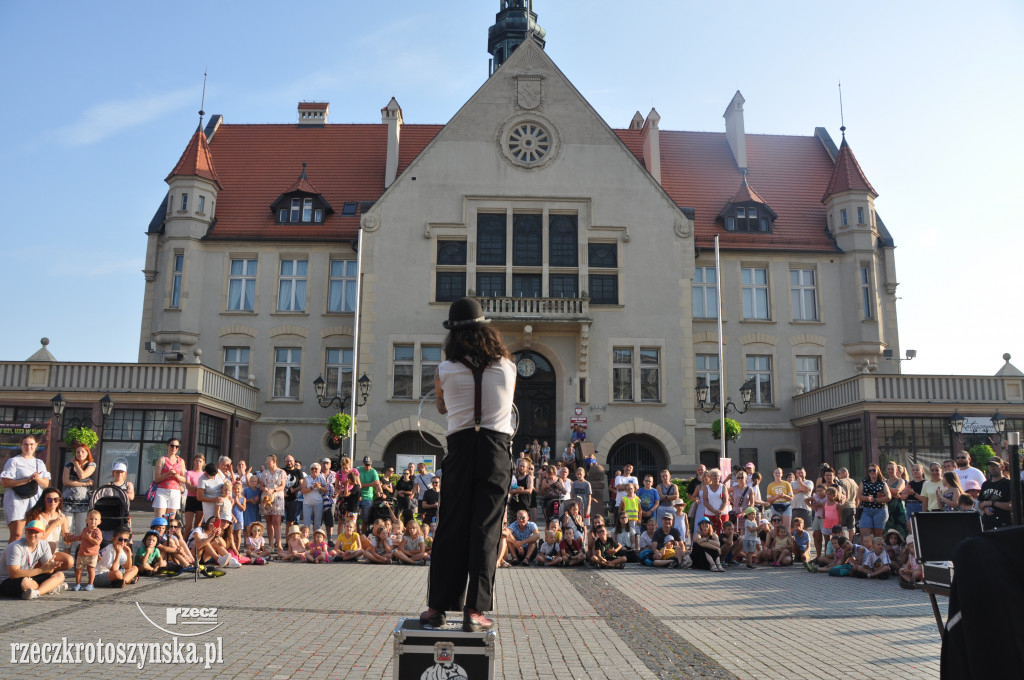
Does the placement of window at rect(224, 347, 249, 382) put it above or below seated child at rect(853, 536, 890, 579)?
above

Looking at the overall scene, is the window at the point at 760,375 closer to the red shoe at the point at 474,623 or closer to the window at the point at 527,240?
the window at the point at 527,240

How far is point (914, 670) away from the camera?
6270 mm

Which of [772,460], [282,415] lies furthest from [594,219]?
[282,415]

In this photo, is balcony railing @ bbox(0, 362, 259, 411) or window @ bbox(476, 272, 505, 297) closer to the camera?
balcony railing @ bbox(0, 362, 259, 411)

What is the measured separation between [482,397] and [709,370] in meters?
28.6

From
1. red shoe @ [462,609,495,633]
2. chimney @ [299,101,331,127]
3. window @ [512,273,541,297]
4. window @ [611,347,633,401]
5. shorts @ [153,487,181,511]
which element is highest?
chimney @ [299,101,331,127]

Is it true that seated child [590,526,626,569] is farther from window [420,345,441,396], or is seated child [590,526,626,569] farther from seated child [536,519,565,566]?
window [420,345,441,396]

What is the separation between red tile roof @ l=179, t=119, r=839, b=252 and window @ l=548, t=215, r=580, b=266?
5606 millimetres

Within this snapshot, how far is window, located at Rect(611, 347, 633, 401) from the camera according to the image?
29.4 m

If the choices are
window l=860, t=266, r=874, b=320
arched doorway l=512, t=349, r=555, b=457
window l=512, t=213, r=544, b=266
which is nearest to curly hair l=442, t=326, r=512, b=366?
arched doorway l=512, t=349, r=555, b=457

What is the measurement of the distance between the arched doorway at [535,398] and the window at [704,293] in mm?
7010

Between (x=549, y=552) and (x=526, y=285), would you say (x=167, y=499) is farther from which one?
(x=526, y=285)

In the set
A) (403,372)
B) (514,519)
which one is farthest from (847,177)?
(514,519)

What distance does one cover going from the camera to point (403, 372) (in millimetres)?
29562
